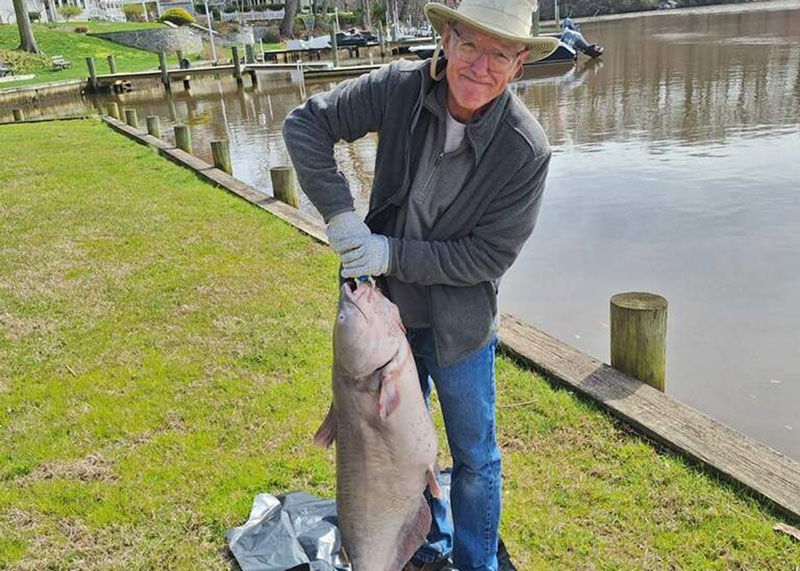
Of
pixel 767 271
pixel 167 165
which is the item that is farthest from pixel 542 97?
pixel 767 271

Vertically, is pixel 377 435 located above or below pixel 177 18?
below

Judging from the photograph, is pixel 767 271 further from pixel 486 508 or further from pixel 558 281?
pixel 486 508

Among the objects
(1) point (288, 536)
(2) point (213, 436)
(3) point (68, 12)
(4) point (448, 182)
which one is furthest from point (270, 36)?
(4) point (448, 182)

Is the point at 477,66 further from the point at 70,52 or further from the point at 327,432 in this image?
the point at 70,52

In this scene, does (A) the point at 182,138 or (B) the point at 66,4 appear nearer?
(A) the point at 182,138

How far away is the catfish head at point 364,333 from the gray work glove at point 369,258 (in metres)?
0.08

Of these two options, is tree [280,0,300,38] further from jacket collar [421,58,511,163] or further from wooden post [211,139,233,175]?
jacket collar [421,58,511,163]

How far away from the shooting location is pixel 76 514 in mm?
3629

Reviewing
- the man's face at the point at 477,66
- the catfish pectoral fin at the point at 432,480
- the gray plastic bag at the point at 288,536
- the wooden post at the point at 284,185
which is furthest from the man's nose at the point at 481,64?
the wooden post at the point at 284,185

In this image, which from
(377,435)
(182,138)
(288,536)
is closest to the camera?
(377,435)

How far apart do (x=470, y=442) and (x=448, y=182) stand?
1028 millimetres

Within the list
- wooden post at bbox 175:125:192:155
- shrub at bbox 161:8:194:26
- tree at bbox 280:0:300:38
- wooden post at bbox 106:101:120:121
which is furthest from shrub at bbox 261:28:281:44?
wooden post at bbox 175:125:192:155

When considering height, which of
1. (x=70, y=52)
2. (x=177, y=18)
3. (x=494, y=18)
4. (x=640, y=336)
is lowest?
(x=640, y=336)

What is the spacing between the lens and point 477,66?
7.59 feet
